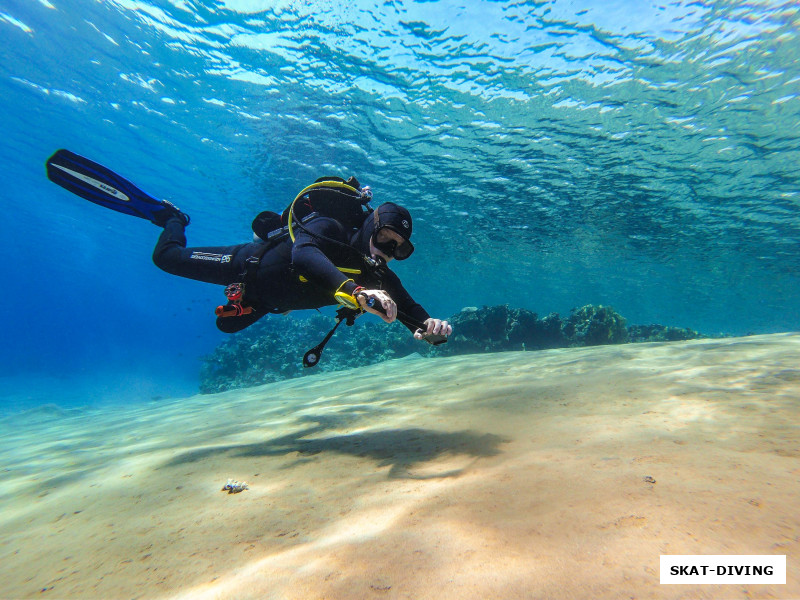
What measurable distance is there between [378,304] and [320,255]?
0.96 meters

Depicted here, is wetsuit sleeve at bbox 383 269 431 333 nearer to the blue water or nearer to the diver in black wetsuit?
the diver in black wetsuit

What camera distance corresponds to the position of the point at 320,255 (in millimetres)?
3150

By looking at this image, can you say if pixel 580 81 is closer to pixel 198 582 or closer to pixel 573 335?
pixel 573 335

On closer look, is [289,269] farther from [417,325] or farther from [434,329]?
[434,329]

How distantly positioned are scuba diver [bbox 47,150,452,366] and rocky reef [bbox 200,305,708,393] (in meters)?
9.98

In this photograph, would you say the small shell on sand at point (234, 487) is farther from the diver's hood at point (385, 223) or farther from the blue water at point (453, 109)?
the blue water at point (453, 109)

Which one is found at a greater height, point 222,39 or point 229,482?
point 222,39

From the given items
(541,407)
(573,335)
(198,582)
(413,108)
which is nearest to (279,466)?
(198,582)

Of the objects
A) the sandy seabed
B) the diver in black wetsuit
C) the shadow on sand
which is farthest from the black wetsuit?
the sandy seabed

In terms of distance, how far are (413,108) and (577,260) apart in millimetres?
26109

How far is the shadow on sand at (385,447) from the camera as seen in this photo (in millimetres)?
2672

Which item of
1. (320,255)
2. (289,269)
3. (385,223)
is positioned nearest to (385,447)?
(320,255)

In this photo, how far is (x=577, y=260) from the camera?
34.0 m

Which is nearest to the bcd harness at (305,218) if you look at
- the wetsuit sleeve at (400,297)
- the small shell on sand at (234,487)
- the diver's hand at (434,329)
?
the wetsuit sleeve at (400,297)
